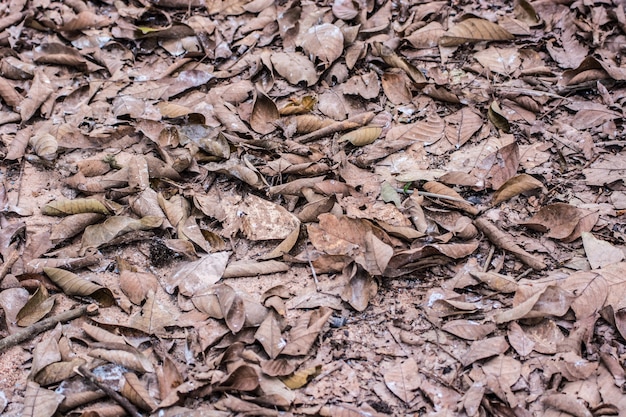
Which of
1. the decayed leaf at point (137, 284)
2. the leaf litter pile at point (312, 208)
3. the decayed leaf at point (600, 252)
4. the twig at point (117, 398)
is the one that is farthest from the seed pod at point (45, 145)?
the decayed leaf at point (600, 252)

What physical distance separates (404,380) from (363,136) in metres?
1.44

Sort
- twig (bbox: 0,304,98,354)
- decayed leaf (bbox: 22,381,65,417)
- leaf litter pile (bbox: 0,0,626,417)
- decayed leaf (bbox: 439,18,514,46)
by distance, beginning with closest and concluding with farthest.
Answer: decayed leaf (bbox: 22,381,65,417) → leaf litter pile (bbox: 0,0,626,417) → twig (bbox: 0,304,98,354) → decayed leaf (bbox: 439,18,514,46)

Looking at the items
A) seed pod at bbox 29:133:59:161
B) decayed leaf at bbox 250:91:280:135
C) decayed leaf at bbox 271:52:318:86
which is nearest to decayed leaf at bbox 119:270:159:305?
seed pod at bbox 29:133:59:161

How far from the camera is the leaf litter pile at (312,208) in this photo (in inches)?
90.4

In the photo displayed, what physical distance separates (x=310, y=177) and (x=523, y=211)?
3.52 ft

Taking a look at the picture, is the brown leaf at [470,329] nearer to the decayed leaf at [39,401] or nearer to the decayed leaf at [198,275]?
the decayed leaf at [198,275]

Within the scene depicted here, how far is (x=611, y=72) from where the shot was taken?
336cm

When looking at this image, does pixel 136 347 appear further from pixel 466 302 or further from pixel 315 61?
pixel 315 61

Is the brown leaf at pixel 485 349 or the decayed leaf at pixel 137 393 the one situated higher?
the brown leaf at pixel 485 349

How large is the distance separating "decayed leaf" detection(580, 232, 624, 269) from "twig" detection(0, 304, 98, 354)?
2185 mm

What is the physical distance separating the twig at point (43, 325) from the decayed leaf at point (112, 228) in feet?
1.16

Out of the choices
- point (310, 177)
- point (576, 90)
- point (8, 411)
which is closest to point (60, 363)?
point (8, 411)

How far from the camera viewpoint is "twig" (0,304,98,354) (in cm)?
244

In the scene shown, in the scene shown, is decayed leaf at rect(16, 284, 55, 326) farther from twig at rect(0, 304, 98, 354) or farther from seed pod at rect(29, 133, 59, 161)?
seed pod at rect(29, 133, 59, 161)
